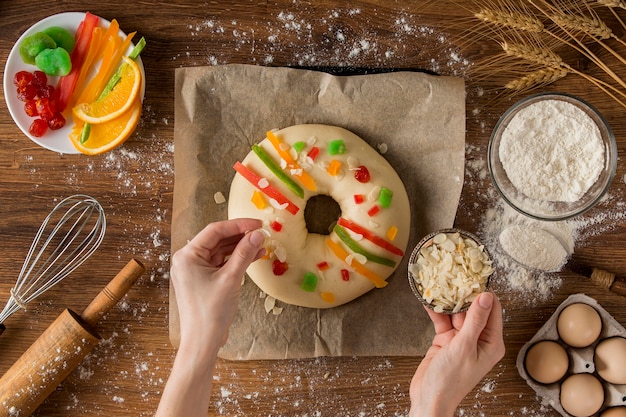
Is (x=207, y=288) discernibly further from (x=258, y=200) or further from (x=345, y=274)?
(x=345, y=274)

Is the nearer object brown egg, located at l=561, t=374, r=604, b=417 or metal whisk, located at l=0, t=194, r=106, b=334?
brown egg, located at l=561, t=374, r=604, b=417

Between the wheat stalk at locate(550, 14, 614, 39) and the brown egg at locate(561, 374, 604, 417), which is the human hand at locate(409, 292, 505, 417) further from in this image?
the wheat stalk at locate(550, 14, 614, 39)

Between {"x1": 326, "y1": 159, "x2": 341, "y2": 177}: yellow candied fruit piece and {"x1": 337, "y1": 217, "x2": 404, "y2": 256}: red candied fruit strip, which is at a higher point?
{"x1": 326, "y1": 159, "x2": 341, "y2": 177}: yellow candied fruit piece

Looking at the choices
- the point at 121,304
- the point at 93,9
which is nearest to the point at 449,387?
the point at 121,304

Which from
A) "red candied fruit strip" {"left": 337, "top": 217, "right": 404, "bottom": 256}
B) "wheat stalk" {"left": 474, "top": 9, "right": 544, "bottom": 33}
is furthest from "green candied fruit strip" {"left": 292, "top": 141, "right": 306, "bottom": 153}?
"wheat stalk" {"left": 474, "top": 9, "right": 544, "bottom": 33}

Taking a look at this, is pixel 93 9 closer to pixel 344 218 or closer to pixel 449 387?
pixel 344 218

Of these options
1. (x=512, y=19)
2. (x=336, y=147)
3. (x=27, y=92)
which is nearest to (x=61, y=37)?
(x=27, y=92)

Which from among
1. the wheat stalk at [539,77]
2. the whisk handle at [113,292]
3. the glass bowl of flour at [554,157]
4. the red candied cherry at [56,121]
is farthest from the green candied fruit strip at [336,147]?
the red candied cherry at [56,121]
